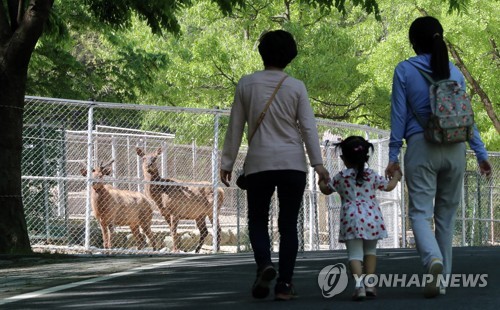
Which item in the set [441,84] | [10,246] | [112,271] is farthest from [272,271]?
[10,246]

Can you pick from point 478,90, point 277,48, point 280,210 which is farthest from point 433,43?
point 478,90

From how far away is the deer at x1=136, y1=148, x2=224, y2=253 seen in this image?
67.3 ft

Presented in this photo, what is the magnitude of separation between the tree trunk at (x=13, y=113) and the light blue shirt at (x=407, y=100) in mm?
8236

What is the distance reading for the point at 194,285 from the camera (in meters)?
9.46

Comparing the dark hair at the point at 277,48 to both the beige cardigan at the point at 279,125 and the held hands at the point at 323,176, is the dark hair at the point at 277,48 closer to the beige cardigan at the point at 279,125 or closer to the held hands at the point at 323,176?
the beige cardigan at the point at 279,125

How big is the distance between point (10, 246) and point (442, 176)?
331 inches

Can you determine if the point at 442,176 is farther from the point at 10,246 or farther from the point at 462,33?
the point at 462,33

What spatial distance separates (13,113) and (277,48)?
26.5ft

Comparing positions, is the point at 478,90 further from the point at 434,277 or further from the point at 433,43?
the point at 434,277

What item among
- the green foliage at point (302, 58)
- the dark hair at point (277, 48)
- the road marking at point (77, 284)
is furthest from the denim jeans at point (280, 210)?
the green foliage at point (302, 58)

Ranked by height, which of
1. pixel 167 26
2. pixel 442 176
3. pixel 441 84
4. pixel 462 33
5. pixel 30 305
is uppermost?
pixel 462 33

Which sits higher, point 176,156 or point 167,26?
point 167,26

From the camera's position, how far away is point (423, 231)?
776 centimetres

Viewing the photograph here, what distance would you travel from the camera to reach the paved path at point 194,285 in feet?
25.4
